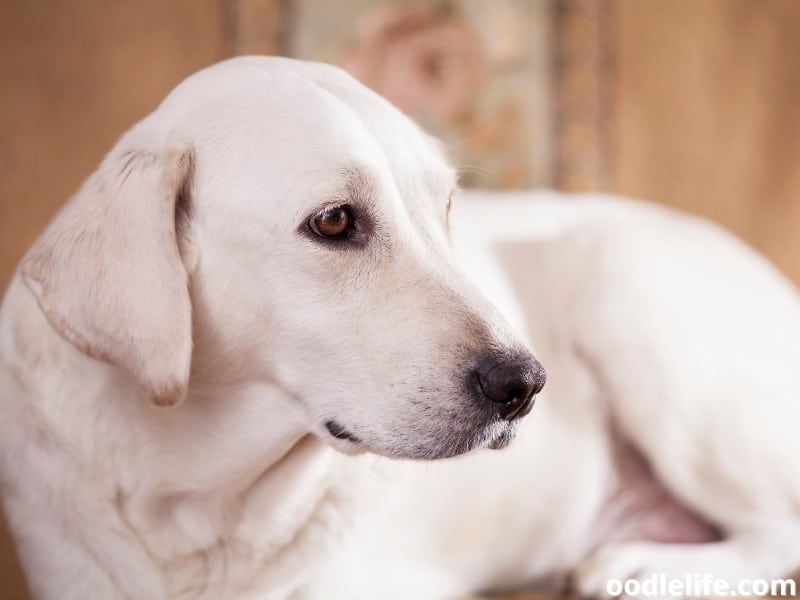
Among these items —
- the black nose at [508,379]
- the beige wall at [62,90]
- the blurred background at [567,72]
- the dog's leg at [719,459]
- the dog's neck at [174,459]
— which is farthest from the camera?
the blurred background at [567,72]

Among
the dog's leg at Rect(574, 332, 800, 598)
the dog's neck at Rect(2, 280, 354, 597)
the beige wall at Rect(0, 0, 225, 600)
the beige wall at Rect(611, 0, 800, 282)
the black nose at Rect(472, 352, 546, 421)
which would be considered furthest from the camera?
the beige wall at Rect(611, 0, 800, 282)

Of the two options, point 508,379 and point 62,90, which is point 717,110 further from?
point 508,379

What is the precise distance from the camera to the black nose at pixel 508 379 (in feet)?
3.49

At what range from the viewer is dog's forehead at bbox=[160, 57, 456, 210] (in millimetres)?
1140

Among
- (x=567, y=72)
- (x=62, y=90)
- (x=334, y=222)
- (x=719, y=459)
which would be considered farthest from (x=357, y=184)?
(x=567, y=72)

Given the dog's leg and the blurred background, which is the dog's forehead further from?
the blurred background

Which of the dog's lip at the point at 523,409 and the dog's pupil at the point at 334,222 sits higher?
the dog's pupil at the point at 334,222

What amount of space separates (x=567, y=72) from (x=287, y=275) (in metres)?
1.83

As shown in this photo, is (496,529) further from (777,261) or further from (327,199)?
(777,261)

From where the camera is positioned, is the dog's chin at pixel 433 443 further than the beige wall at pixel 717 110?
No

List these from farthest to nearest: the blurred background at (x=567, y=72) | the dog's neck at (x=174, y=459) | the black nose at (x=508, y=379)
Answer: the blurred background at (x=567, y=72) < the dog's neck at (x=174, y=459) < the black nose at (x=508, y=379)

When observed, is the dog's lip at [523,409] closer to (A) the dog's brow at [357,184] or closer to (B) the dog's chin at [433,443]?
(B) the dog's chin at [433,443]

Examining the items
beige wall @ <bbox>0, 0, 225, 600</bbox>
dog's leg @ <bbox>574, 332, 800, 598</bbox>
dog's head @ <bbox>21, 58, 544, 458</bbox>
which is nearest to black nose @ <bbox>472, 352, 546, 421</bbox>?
dog's head @ <bbox>21, 58, 544, 458</bbox>

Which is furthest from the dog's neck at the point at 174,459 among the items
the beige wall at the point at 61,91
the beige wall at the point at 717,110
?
the beige wall at the point at 717,110
